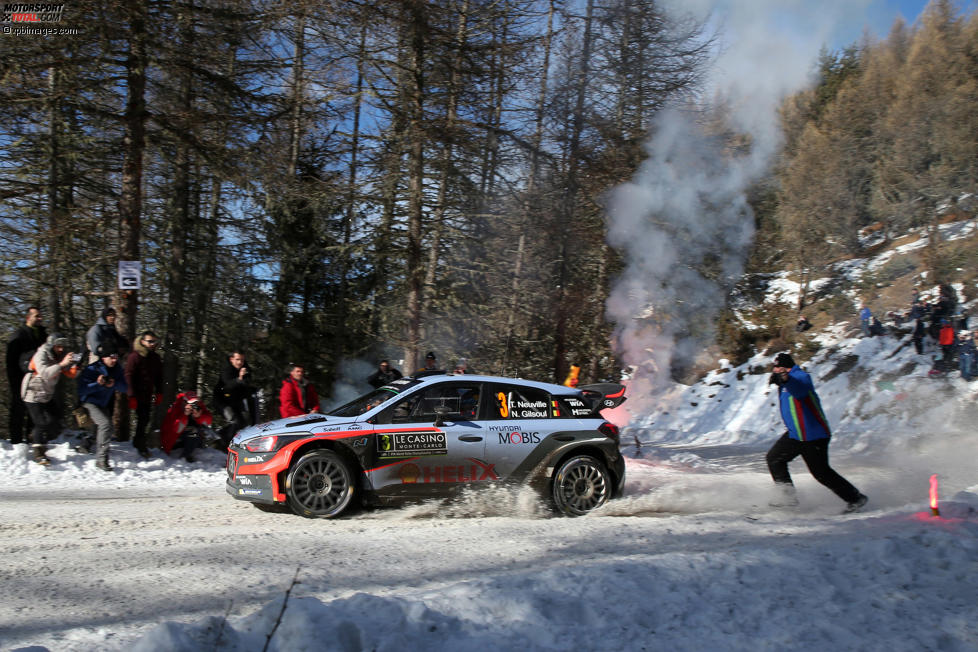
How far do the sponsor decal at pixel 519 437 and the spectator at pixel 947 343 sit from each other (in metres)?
14.2

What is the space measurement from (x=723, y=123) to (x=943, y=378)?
1067cm

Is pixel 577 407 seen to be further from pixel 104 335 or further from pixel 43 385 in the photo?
pixel 43 385

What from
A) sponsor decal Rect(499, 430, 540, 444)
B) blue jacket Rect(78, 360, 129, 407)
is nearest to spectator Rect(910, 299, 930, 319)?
sponsor decal Rect(499, 430, 540, 444)

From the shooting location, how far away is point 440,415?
761cm

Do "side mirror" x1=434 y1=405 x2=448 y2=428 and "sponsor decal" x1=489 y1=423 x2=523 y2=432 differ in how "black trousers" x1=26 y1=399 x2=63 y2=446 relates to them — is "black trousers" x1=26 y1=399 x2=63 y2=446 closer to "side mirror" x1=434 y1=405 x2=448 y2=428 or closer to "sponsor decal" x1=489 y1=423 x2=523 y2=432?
"side mirror" x1=434 y1=405 x2=448 y2=428

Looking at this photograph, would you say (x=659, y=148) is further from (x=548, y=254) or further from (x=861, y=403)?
(x=861, y=403)

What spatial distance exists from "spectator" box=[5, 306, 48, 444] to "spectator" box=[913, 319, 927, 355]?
1935 centimetres

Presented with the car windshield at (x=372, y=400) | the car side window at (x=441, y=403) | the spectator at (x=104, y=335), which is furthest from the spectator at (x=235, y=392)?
the car side window at (x=441, y=403)

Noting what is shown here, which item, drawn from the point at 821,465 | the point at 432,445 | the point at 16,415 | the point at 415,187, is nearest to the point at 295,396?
the point at 432,445

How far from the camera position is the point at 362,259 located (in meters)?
16.0

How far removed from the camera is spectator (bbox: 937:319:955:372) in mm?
17364

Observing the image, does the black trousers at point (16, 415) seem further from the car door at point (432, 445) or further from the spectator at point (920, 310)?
the spectator at point (920, 310)

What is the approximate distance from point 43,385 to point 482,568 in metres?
6.82

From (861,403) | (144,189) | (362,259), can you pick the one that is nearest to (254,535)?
(362,259)
